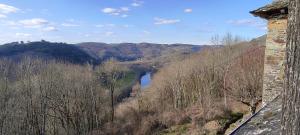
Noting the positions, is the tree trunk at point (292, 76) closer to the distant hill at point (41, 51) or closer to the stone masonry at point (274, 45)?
the stone masonry at point (274, 45)

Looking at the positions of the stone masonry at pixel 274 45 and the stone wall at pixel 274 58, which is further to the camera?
the stone wall at pixel 274 58

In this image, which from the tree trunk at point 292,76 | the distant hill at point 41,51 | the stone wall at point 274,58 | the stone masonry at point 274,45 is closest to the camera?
the tree trunk at point 292,76

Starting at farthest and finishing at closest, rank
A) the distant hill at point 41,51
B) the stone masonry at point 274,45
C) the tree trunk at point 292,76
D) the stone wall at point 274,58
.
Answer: the distant hill at point 41,51 < the stone wall at point 274,58 < the stone masonry at point 274,45 < the tree trunk at point 292,76

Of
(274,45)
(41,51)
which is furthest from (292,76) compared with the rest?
(41,51)

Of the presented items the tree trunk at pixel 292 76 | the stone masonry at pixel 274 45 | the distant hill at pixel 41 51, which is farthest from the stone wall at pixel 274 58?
the distant hill at pixel 41 51

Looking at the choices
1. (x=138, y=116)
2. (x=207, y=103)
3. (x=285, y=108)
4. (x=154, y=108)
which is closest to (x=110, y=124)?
(x=138, y=116)

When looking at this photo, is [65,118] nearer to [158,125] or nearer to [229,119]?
[158,125]

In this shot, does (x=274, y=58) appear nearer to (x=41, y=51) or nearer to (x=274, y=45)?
(x=274, y=45)

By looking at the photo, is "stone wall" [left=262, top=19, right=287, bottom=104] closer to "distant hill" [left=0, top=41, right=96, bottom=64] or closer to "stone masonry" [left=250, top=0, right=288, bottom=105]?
"stone masonry" [left=250, top=0, right=288, bottom=105]
